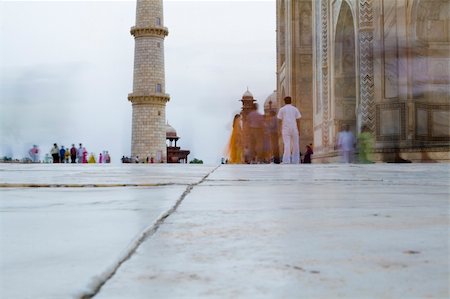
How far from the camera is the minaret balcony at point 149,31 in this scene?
26.5 metres

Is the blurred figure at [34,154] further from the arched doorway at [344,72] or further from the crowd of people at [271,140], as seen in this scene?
the arched doorway at [344,72]

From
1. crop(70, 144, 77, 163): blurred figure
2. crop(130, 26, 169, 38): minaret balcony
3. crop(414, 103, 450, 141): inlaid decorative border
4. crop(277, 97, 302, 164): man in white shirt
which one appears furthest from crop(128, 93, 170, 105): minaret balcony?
crop(414, 103, 450, 141): inlaid decorative border

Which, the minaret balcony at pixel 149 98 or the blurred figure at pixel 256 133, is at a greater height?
the minaret balcony at pixel 149 98

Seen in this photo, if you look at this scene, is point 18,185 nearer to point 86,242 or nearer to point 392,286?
point 86,242

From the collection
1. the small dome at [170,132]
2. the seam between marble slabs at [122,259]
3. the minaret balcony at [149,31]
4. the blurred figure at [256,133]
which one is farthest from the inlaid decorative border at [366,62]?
the small dome at [170,132]

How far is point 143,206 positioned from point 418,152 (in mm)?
8173

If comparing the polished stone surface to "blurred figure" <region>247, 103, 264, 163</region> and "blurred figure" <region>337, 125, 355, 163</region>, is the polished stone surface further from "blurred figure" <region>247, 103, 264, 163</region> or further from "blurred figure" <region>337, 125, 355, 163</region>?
"blurred figure" <region>247, 103, 264, 163</region>

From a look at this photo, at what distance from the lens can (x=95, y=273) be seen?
1.75 ft

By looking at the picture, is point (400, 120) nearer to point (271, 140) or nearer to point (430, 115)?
point (430, 115)

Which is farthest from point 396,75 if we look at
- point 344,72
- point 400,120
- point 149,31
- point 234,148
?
point 149,31

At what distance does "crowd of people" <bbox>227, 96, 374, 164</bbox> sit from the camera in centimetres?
896

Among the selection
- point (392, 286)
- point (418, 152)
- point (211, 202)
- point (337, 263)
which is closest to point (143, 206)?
point (211, 202)

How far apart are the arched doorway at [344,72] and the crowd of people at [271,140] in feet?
0.99

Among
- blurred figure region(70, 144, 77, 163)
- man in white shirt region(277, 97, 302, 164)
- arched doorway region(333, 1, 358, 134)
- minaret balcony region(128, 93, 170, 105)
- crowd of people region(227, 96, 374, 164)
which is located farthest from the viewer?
minaret balcony region(128, 93, 170, 105)
